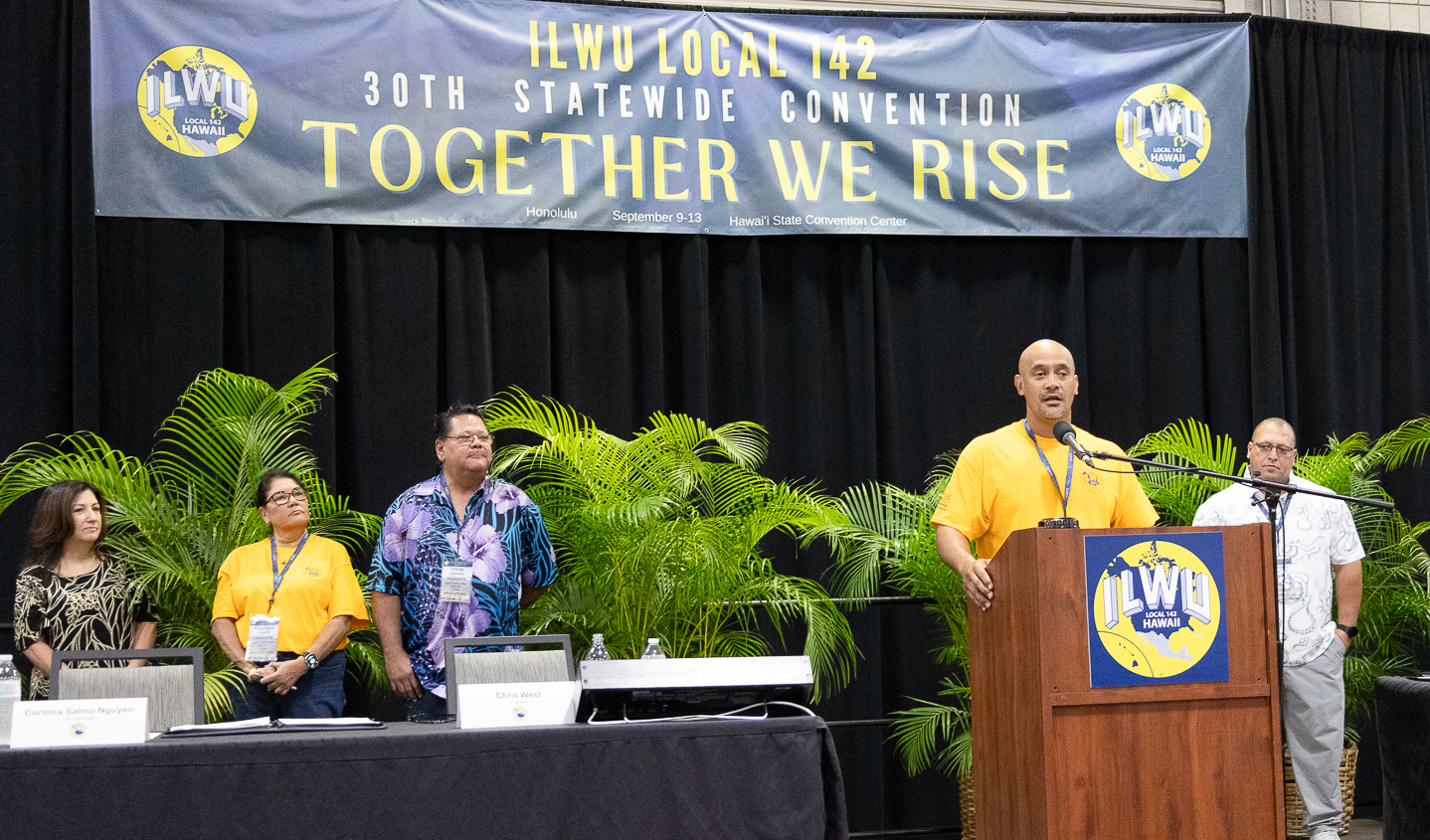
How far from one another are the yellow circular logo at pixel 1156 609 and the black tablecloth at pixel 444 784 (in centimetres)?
71

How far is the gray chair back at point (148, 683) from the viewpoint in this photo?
276 cm

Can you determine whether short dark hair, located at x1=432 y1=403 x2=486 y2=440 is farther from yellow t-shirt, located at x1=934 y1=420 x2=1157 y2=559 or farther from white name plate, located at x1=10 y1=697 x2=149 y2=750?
white name plate, located at x1=10 y1=697 x2=149 y2=750

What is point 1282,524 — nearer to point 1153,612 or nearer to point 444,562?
point 1153,612

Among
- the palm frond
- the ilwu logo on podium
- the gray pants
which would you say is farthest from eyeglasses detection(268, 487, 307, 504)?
the palm frond

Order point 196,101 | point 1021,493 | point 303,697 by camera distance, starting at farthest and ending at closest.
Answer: point 196,101
point 303,697
point 1021,493

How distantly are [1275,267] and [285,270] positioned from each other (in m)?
4.28

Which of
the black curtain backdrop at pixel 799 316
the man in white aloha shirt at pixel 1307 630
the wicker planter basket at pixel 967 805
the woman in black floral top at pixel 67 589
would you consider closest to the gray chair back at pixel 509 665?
the woman in black floral top at pixel 67 589

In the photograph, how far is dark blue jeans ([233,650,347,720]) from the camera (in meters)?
3.93

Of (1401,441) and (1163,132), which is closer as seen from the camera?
(1401,441)

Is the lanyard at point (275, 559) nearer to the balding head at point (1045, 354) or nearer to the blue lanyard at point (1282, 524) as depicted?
the balding head at point (1045, 354)

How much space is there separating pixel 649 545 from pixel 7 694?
6.65ft

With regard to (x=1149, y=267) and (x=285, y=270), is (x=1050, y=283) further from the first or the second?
(x=285, y=270)

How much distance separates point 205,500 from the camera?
4.48 m

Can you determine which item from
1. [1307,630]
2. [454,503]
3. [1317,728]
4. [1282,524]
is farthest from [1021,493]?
[1317,728]
